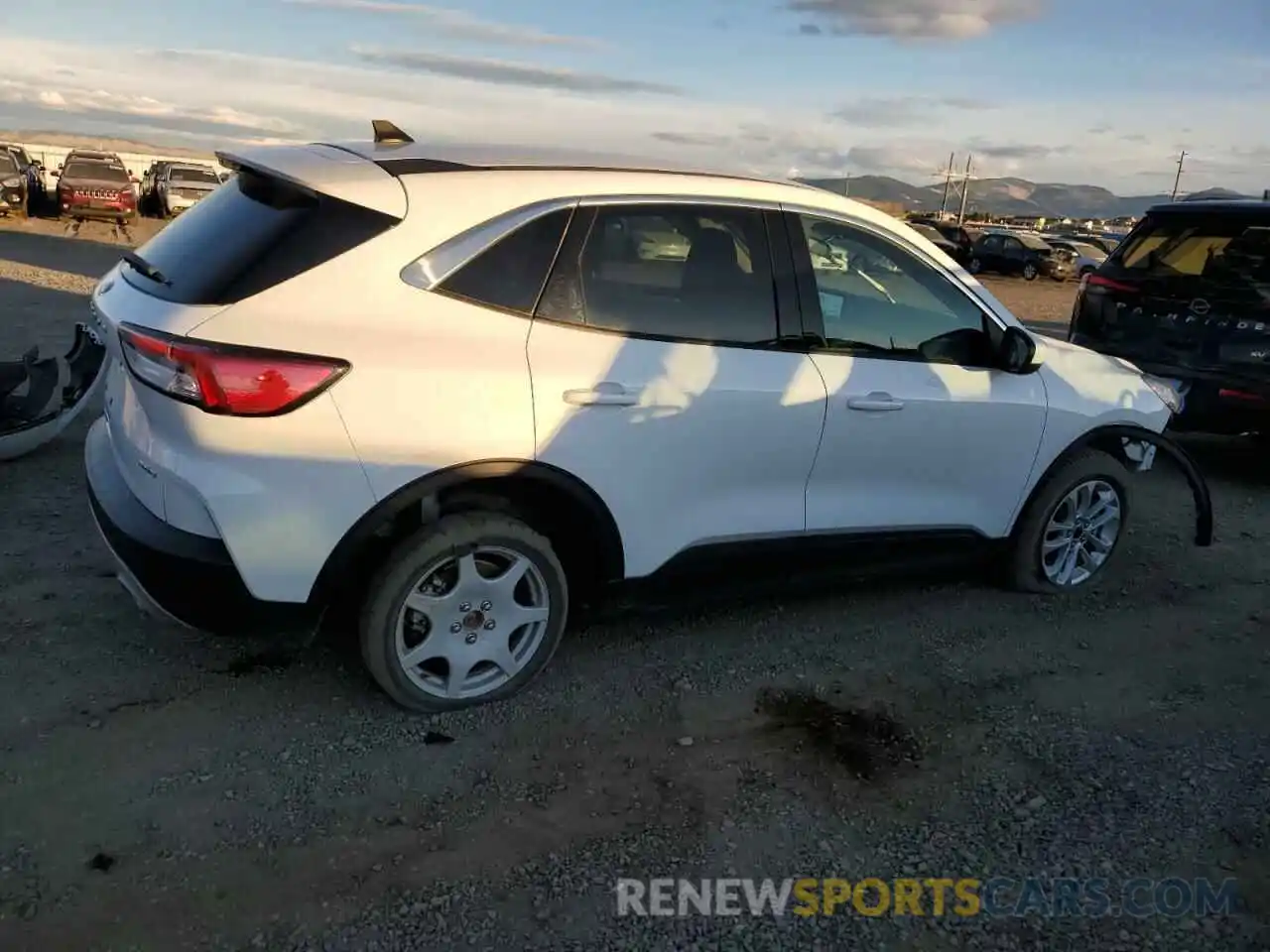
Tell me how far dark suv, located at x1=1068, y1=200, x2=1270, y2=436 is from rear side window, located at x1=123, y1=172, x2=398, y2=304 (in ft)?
17.9

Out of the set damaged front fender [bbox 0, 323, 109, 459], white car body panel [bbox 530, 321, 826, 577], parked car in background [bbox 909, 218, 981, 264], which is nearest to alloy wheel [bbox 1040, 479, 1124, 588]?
white car body panel [bbox 530, 321, 826, 577]

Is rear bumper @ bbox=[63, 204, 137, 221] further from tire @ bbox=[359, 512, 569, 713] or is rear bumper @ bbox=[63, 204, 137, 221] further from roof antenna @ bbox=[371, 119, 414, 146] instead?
tire @ bbox=[359, 512, 569, 713]

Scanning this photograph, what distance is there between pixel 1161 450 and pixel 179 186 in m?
25.1

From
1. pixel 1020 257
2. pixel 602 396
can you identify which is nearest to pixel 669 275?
pixel 602 396

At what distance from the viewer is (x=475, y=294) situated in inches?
125

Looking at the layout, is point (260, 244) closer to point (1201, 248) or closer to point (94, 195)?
point (1201, 248)

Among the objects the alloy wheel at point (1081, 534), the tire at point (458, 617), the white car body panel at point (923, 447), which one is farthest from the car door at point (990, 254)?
the tire at point (458, 617)

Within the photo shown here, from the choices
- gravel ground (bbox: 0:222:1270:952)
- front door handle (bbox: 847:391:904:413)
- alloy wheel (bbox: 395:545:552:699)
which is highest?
front door handle (bbox: 847:391:904:413)

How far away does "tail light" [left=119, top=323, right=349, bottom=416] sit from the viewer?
285 cm

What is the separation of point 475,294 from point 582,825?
5.31 ft

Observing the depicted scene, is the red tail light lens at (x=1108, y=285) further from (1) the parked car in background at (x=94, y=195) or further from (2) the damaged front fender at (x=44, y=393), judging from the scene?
(1) the parked car in background at (x=94, y=195)

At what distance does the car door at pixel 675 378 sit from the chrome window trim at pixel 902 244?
16cm

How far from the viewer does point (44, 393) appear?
5.85 meters

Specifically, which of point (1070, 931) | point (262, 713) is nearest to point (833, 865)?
point (1070, 931)
